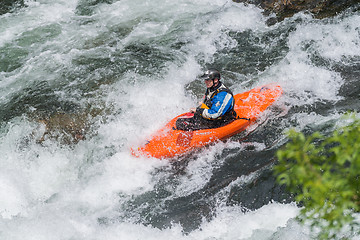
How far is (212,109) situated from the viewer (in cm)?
636

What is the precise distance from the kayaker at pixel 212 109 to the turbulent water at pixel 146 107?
1.47 feet

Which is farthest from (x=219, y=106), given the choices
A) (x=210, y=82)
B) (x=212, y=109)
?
(x=210, y=82)

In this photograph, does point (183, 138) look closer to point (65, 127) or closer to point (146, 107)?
point (146, 107)

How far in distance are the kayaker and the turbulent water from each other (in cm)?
45

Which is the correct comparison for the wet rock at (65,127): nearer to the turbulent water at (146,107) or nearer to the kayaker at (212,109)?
the turbulent water at (146,107)

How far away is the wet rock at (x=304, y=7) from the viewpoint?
31.1 ft

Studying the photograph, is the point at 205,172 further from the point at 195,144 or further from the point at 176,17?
the point at 176,17

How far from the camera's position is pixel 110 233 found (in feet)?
18.2

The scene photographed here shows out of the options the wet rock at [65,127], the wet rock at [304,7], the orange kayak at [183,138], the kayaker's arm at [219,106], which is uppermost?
the wet rock at [304,7]

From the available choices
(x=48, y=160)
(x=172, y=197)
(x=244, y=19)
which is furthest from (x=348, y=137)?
(x=244, y=19)

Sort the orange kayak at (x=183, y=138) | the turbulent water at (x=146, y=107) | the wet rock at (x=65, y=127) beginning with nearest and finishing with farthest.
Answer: the turbulent water at (x=146, y=107) → the orange kayak at (x=183, y=138) → the wet rock at (x=65, y=127)

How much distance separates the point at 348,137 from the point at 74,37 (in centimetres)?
840

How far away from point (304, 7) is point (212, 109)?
514 centimetres

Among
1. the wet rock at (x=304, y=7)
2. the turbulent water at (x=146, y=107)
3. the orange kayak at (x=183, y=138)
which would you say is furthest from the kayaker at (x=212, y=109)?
the wet rock at (x=304, y=7)
